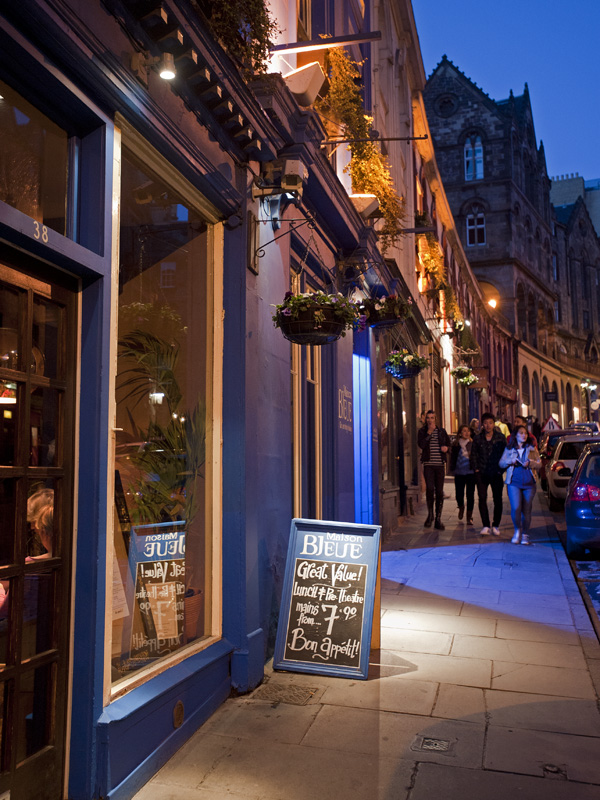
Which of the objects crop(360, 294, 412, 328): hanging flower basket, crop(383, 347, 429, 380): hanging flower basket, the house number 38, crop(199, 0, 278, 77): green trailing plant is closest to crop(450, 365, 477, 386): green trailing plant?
crop(383, 347, 429, 380): hanging flower basket

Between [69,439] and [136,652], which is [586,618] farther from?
[69,439]

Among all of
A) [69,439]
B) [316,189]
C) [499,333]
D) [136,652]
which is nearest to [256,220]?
[316,189]

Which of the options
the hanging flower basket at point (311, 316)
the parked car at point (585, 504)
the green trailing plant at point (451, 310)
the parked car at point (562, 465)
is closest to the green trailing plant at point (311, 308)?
the hanging flower basket at point (311, 316)

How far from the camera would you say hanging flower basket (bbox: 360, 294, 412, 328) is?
920 centimetres

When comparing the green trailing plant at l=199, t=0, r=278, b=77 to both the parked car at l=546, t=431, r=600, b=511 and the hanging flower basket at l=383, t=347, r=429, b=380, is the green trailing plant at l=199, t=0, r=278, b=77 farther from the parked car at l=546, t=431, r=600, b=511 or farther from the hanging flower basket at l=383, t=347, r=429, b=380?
the parked car at l=546, t=431, r=600, b=511

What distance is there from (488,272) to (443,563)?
4005 centimetres

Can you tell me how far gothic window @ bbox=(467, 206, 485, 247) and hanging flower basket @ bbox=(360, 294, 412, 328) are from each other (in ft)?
128

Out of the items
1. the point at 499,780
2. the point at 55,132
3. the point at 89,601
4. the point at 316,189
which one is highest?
the point at 316,189

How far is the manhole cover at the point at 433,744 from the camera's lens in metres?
3.93

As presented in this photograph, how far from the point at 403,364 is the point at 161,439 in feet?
27.9

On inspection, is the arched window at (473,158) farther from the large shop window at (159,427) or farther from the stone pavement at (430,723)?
→ the large shop window at (159,427)

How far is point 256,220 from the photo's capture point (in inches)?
221

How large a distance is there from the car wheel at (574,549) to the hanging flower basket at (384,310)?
3.82 meters

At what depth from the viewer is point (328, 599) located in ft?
17.7
